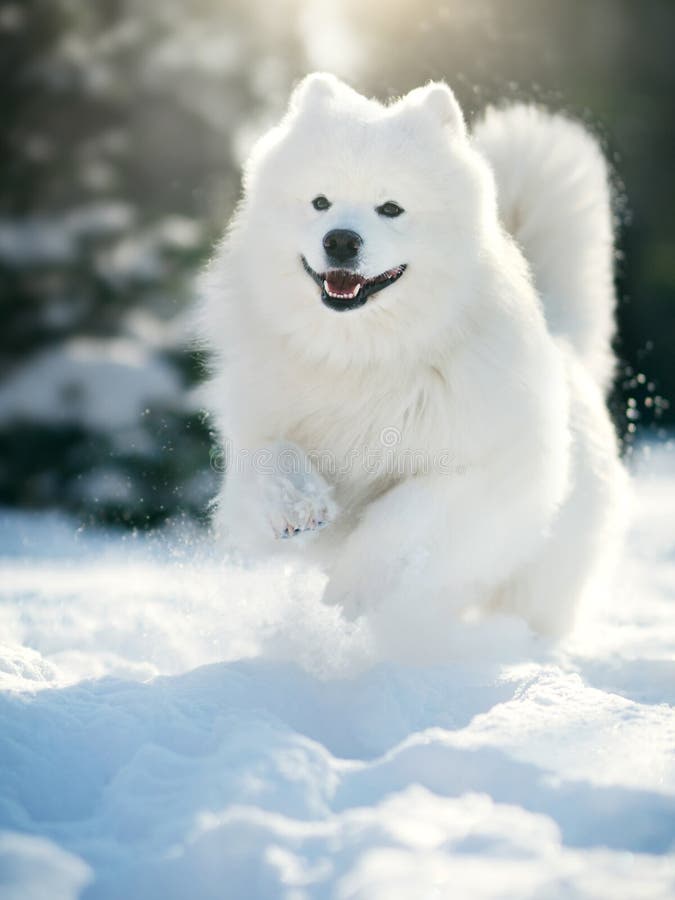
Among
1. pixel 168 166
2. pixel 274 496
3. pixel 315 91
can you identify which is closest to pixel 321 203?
pixel 315 91

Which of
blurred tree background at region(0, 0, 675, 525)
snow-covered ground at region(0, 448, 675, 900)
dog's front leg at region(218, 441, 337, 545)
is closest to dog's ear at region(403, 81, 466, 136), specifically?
dog's front leg at region(218, 441, 337, 545)

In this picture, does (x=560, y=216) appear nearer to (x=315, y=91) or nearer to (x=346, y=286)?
(x=315, y=91)

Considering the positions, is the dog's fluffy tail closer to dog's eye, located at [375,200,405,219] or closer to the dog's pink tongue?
dog's eye, located at [375,200,405,219]

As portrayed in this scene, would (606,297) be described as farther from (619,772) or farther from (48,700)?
(48,700)

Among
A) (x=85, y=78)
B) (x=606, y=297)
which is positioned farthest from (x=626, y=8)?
(x=606, y=297)

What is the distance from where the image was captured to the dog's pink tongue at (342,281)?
2736mm

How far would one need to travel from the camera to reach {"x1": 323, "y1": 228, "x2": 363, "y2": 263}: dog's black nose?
8.73 feet

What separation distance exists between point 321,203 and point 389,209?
196 mm

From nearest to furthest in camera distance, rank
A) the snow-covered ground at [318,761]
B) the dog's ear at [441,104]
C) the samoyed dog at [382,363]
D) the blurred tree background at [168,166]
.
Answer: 1. the snow-covered ground at [318,761]
2. the samoyed dog at [382,363]
3. the dog's ear at [441,104]
4. the blurred tree background at [168,166]

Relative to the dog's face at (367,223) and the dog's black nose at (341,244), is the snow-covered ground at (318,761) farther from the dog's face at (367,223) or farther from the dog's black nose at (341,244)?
the dog's black nose at (341,244)

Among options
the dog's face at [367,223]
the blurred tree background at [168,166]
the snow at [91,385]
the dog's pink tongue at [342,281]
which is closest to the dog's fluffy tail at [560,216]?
the dog's face at [367,223]

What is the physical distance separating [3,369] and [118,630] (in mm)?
6141

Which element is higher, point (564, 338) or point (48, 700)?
point (564, 338)

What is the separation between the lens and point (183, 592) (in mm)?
3633
